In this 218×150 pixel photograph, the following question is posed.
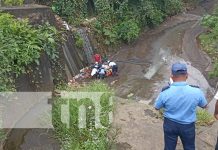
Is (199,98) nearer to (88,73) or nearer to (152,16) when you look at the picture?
(88,73)

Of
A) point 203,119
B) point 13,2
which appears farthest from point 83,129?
point 13,2

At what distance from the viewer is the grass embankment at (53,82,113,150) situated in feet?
23.6

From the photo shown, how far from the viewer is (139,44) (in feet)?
60.7

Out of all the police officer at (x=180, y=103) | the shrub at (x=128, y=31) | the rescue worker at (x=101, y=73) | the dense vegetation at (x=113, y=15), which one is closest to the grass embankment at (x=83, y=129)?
the police officer at (x=180, y=103)

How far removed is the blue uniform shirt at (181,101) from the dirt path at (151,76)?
5.53ft

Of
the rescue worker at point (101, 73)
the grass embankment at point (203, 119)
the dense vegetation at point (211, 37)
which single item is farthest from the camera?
the dense vegetation at point (211, 37)

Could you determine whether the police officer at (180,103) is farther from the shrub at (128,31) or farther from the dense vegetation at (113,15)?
the shrub at (128,31)

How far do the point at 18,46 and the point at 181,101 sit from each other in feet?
17.5

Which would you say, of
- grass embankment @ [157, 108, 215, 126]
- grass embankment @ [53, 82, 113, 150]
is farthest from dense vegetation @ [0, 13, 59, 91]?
grass embankment @ [157, 108, 215, 126]

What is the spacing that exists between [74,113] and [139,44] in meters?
10.9

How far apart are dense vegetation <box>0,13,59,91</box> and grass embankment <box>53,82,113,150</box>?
4.29 feet

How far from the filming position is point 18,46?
9.84 meters

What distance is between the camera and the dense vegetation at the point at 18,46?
8875 mm

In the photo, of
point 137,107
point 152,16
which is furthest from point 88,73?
point 152,16
